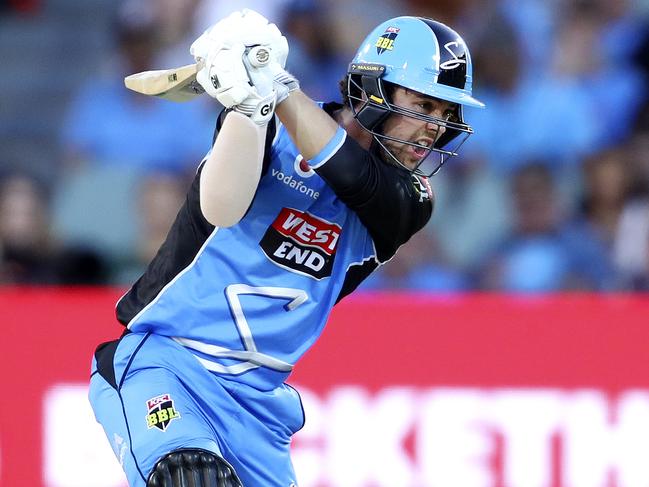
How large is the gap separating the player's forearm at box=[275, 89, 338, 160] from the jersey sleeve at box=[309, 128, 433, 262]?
0.08ft

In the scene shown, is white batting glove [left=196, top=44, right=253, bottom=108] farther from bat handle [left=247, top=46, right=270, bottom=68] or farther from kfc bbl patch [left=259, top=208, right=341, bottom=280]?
kfc bbl patch [left=259, top=208, right=341, bottom=280]

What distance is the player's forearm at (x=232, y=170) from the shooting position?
11.5 feet

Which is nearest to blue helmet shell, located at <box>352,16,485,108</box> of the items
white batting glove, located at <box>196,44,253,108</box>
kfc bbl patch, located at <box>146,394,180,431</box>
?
white batting glove, located at <box>196,44,253,108</box>

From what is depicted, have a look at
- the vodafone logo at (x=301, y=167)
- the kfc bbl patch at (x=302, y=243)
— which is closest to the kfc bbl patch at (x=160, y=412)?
the kfc bbl patch at (x=302, y=243)

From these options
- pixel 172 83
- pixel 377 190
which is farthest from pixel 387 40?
pixel 172 83

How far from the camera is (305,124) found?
3689 mm

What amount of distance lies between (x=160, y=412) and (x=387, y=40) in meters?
1.34

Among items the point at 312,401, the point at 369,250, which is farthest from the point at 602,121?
the point at 369,250

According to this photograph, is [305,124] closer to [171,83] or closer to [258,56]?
[258,56]

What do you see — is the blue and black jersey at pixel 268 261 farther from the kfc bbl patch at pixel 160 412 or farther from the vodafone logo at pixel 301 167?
the kfc bbl patch at pixel 160 412

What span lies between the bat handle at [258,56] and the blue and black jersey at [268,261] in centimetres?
36

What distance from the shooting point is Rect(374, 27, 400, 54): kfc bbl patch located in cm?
401

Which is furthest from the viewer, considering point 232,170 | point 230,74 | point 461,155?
point 461,155

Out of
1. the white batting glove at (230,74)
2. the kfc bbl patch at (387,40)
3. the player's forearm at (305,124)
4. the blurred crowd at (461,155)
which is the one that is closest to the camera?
the white batting glove at (230,74)
